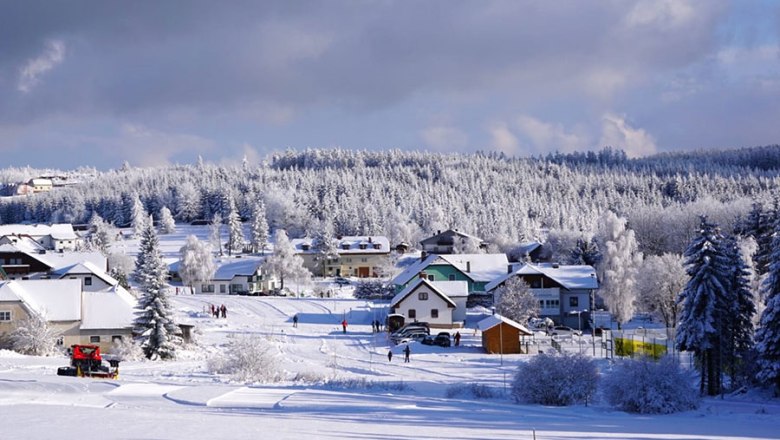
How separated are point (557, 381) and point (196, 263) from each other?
63300 mm

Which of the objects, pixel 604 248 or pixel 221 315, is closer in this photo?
pixel 221 315

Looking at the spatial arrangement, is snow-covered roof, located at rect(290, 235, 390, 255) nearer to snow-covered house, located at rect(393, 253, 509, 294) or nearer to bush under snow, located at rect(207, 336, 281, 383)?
snow-covered house, located at rect(393, 253, 509, 294)

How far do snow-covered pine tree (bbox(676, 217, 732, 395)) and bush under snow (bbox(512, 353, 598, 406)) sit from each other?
6104 millimetres

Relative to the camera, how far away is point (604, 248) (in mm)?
73000

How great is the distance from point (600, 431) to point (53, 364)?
92.6 ft

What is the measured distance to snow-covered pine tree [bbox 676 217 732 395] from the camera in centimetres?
3175

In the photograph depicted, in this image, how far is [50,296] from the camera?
48.6 metres

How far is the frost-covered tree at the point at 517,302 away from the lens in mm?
58250

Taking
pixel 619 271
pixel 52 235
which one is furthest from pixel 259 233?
pixel 619 271

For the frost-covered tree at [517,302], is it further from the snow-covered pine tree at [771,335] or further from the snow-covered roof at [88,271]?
the snow-covered roof at [88,271]

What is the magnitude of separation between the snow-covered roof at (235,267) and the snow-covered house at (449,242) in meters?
34.1

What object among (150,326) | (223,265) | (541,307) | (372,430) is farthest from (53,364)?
(223,265)

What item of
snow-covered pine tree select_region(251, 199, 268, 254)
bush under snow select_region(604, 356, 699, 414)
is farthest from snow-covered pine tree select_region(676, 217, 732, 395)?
snow-covered pine tree select_region(251, 199, 268, 254)

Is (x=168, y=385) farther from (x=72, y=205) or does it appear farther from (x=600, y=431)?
(x=72, y=205)
